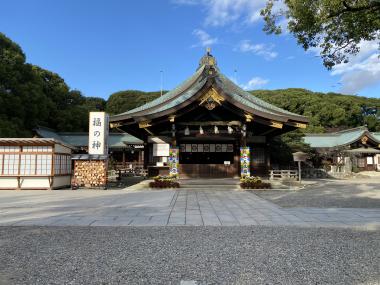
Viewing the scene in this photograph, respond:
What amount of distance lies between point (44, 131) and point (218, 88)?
20.9m

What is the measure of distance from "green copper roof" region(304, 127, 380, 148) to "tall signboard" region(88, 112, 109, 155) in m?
24.3

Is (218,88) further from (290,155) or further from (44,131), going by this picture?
(44,131)

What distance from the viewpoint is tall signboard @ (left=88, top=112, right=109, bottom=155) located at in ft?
48.4

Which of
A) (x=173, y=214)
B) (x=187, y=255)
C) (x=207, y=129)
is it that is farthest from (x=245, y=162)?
(x=187, y=255)

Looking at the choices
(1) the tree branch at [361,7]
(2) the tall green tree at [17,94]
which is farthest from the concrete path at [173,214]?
(2) the tall green tree at [17,94]

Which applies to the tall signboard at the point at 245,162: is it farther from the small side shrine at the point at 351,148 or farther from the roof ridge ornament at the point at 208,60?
the small side shrine at the point at 351,148

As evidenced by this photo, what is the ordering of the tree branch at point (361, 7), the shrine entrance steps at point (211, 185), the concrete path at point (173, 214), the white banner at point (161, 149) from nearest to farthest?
the concrete path at point (173, 214), the tree branch at point (361, 7), the shrine entrance steps at point (211, 185), the white banner at point (161, 149)

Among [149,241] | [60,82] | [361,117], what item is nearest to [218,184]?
[149,241]

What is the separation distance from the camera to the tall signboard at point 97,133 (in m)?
14.7

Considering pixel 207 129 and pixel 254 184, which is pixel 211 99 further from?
pixel 254 184

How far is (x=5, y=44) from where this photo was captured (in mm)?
23016

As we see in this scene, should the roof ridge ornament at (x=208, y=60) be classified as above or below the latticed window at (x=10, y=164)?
above

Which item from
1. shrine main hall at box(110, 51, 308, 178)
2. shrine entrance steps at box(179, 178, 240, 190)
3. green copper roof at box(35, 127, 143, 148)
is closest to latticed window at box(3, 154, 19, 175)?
shrine main hall at box(110, 51, 308, 178)

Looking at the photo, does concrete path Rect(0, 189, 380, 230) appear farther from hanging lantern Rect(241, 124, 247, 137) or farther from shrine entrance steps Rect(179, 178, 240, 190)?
hanging lantern Rect(241, 124, 247, 137)
